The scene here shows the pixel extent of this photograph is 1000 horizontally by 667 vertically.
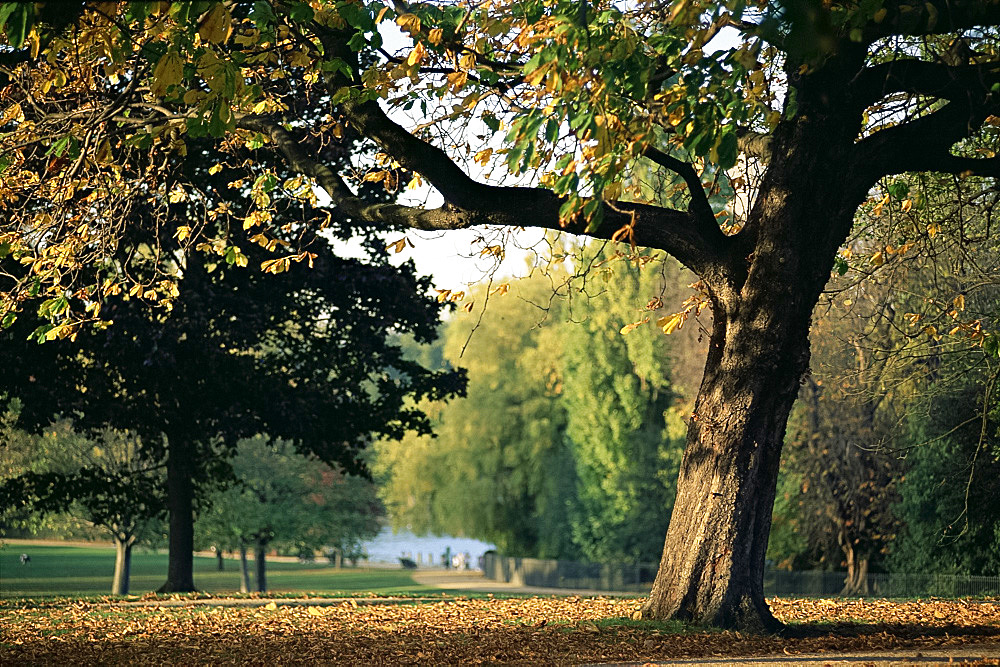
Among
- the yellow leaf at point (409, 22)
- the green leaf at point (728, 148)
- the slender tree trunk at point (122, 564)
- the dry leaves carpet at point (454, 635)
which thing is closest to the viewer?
the green leaf at point (728, 148)

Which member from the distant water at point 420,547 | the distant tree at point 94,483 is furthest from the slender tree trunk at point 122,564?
the distant water at point 420,547

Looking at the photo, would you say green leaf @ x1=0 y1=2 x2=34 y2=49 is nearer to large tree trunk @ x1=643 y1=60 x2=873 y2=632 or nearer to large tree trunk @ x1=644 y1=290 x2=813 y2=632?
large tree trunk @ x1=643 y1=60 x2=873 y2=632

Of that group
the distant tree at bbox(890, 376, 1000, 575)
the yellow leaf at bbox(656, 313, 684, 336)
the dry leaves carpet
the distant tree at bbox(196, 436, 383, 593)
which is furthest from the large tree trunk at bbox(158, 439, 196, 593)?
the distant tree at bbox(890, 376, 1000, 575)

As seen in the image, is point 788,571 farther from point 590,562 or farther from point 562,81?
point 562,81

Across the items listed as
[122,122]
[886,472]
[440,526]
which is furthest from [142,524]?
[122,122]

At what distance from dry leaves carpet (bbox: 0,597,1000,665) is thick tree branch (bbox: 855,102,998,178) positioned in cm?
424

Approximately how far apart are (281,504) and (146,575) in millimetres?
20934

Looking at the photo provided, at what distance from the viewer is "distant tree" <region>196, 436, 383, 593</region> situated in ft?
114

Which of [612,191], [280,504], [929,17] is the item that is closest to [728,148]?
[612,191]

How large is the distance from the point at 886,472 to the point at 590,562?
43.3 ft

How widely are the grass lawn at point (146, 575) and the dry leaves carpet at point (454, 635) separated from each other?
2479 centimetres

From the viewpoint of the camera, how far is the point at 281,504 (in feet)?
120

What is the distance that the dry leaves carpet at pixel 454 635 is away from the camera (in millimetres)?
8156

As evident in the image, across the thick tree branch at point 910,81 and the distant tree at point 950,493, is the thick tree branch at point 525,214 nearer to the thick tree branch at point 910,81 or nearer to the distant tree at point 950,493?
the thick tree branch at point 910,81
